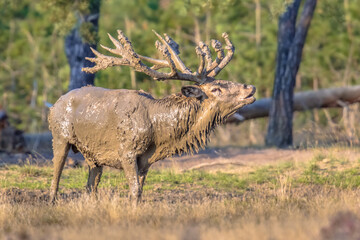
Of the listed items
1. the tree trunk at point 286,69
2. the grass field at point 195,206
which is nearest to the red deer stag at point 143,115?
the grass field at point 195,206

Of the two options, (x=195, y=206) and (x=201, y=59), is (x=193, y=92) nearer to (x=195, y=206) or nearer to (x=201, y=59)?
(x=201, y=59)

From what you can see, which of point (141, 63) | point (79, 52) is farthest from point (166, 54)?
point (79, 52)

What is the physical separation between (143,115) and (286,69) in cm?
995

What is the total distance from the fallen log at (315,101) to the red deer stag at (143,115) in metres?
10.3

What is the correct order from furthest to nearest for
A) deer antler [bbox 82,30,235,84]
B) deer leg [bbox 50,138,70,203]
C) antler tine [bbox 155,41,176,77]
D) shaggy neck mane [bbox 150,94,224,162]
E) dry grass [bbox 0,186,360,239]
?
deer leg [bbox 50,138,70,203] → shaggy neck mane [bbox 150,94,224,162] → deer antler [bbox 82,30,235,84] → antler tine [bbox 155,41,176,77] → dry grass [bbox 0,186,360,239]

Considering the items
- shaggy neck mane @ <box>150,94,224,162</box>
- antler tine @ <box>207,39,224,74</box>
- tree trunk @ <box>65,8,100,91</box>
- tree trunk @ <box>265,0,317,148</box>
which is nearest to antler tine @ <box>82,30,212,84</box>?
antler tine @ <box>207,39,224,74</box>

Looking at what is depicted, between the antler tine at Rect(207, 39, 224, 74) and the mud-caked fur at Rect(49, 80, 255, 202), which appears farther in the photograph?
the antler tine at Rect(207, 39, 224, 74)

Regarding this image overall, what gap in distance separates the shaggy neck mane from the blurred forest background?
9.72 meters

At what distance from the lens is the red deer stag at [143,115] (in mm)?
8656

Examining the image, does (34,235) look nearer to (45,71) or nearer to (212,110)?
(212,110)

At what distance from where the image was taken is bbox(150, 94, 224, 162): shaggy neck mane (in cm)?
880

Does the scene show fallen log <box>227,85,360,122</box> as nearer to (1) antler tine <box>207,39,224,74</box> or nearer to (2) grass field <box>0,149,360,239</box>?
(2) grass field <box>0,149,360,239</box>

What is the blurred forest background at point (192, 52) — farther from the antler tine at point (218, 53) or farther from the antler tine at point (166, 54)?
the antler tine at point (166, 54)

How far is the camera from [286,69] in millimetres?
17984
